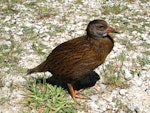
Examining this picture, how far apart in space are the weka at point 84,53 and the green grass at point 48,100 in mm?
542

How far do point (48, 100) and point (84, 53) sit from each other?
4.08 feet

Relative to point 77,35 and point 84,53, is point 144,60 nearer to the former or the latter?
point 77,35

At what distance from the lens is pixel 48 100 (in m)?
6.82

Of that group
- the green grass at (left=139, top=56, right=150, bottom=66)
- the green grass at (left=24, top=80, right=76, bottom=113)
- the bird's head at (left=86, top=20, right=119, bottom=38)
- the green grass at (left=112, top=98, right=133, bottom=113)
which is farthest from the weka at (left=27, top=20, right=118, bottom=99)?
the green grass at (left=139, top=56, right=150, bottom=66)

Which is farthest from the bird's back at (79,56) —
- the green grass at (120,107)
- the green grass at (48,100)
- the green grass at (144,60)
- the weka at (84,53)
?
the green grass at (144,60)

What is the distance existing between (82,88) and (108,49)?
1.28 meters

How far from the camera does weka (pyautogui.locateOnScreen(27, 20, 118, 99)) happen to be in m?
6.29

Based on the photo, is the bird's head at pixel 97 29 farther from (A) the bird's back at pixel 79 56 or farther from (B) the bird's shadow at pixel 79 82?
(B) the bird's shadow at pixel 79 82

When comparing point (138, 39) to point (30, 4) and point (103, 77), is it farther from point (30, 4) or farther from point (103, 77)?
point (30, 4)

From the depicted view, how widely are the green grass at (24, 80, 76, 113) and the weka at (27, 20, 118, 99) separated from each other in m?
0.54

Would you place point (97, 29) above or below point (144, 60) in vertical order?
above

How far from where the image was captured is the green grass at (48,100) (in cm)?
668

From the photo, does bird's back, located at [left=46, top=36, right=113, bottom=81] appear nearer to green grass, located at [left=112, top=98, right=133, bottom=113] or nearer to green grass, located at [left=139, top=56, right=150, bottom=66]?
green grass, located at [left=112, top=98, right=133, bottom=113]

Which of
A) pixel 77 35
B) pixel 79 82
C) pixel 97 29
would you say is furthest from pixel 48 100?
pixel 77 35
